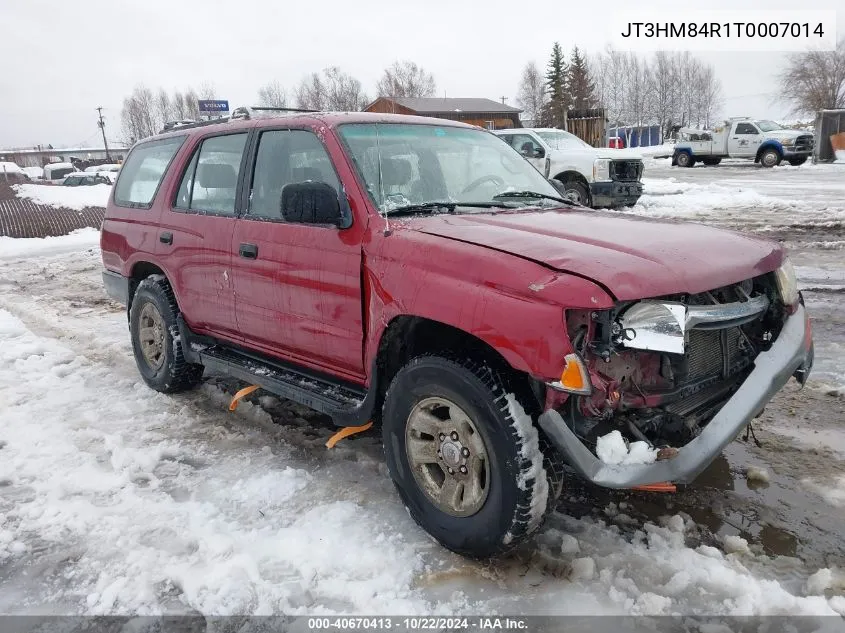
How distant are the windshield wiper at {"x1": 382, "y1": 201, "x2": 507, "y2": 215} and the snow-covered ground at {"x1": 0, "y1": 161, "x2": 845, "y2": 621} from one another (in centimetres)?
142

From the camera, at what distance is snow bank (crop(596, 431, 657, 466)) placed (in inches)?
93.3

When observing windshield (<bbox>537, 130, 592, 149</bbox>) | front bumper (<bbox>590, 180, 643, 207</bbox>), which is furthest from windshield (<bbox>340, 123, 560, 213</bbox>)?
windshield (<bbox>537, 130, 592, 149</bbox>)

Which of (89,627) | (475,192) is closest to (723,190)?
(475,192)

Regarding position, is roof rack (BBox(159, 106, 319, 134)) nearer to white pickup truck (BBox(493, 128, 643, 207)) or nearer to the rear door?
the rear door

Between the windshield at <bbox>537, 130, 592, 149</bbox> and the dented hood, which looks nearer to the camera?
the dented hood

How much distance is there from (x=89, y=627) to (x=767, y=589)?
102 inches

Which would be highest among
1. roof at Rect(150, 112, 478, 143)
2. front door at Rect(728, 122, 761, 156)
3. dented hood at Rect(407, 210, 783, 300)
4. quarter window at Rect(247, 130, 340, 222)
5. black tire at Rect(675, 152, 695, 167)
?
front door at Rect(728, 122, 761, 156)

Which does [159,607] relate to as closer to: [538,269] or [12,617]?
[12,617]

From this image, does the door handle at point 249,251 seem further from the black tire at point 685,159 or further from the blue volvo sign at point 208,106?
the black tire at point 685,159

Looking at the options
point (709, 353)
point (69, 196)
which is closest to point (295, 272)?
point (709, 353)

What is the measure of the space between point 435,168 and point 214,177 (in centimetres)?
156

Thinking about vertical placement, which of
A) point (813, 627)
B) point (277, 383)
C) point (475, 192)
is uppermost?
point (475, 192)

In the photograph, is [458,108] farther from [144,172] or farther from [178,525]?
[178,525]

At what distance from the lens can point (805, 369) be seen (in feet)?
9.74
